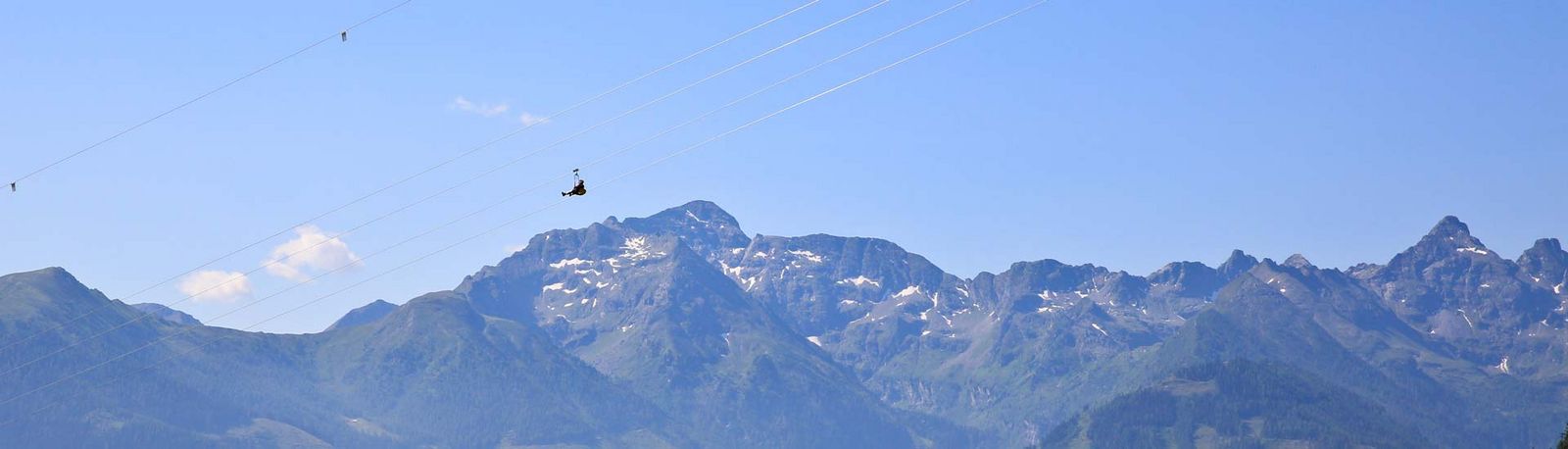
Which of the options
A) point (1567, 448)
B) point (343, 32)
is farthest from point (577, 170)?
point (1567, 448)

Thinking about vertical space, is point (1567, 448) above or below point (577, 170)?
below

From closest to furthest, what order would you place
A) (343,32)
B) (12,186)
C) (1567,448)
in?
(343,32), (12,186), (1567,448)

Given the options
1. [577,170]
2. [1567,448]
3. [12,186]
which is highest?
[12,186]

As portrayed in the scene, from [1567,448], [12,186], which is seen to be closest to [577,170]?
[12,186]

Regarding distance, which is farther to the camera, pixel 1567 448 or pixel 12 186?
pixel 1567 448

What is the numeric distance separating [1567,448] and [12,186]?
501ft

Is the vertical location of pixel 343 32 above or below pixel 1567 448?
above

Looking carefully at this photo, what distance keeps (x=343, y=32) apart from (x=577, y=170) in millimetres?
21288

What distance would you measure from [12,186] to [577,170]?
50135 mm

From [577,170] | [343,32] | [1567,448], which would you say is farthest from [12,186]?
[1567,448]

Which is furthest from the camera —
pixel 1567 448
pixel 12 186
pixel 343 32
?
pixel 1567 448

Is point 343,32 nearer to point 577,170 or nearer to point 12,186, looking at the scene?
point 577,170

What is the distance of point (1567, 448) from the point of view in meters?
200

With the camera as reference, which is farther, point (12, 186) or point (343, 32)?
point (12, 186)
